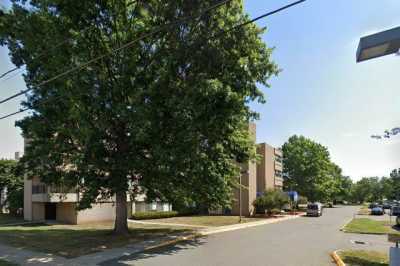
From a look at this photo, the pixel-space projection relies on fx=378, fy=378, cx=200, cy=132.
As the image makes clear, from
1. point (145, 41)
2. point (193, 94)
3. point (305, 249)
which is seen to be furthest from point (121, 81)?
point (305, 249)

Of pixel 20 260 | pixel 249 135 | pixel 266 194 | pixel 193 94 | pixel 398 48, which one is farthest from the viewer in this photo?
pixel 266 194

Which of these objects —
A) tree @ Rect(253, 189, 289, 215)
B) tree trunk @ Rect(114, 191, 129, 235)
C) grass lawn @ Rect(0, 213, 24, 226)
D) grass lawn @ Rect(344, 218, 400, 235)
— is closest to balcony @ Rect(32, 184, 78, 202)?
grass lawn @ Rect(0, 213, 24, 226)

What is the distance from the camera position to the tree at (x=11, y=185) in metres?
36.6

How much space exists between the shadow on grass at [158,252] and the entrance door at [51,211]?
19661 mm

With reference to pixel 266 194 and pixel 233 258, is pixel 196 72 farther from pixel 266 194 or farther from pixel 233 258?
pixel 266 194

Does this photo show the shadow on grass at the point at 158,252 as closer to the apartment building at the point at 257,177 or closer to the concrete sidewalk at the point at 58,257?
the concrete sidewalk at the point at 58,257

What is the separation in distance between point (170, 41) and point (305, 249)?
11.4 metres

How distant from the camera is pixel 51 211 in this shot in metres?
34.9

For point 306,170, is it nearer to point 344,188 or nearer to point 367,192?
point 344,188

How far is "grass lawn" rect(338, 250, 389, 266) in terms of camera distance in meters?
13.4

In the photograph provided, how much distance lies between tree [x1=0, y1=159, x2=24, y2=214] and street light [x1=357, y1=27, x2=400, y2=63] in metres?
35.5

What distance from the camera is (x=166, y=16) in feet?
56.4

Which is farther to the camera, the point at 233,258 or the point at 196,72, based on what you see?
the point at 196,72

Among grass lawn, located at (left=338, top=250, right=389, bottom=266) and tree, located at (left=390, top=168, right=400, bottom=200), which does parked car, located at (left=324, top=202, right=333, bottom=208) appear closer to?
tree, located at (left=390, top=168, right=400, bottom=200)
